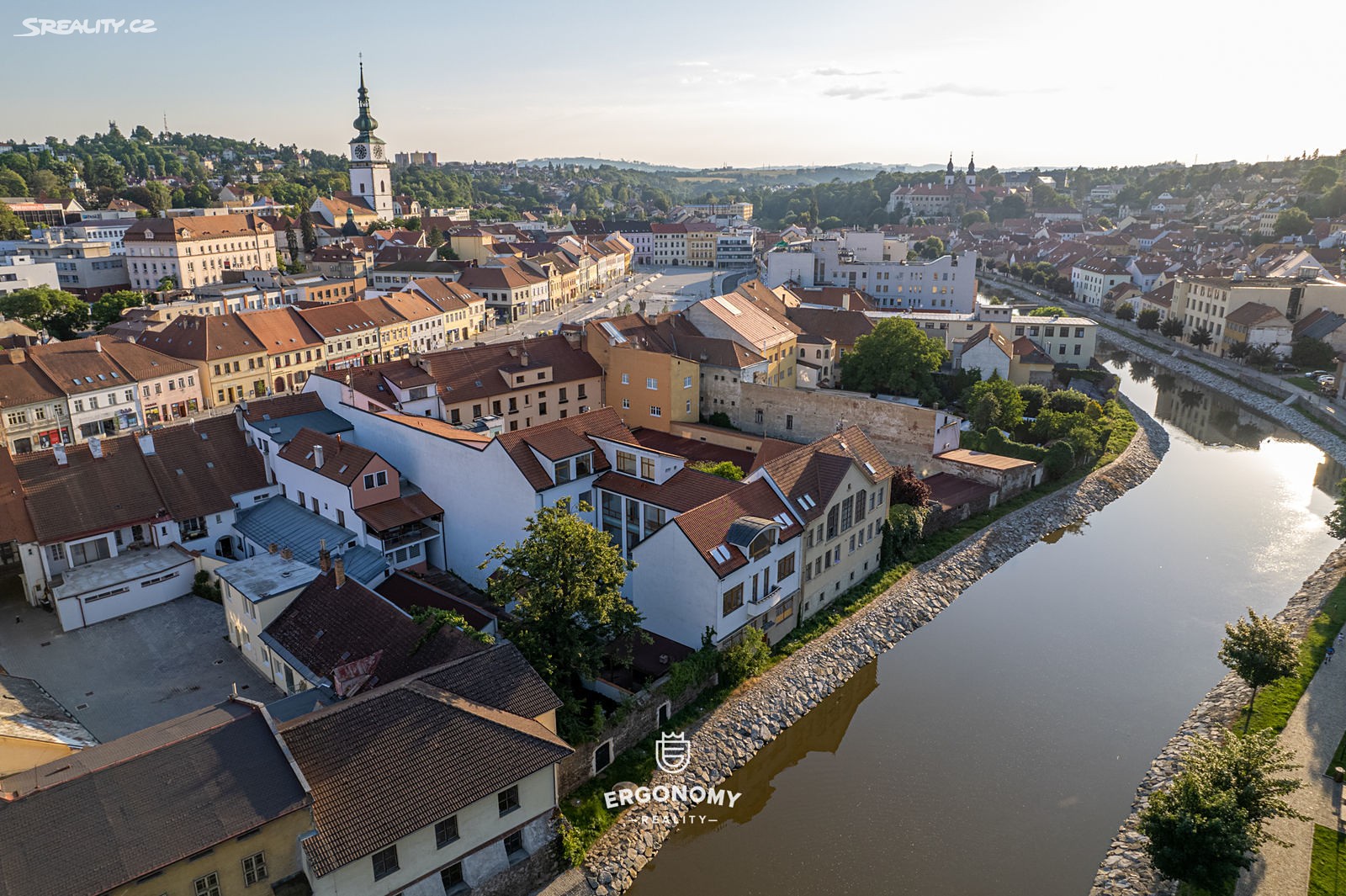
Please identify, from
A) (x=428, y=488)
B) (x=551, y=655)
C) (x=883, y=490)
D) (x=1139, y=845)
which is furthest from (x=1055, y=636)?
(x=428, y=488)

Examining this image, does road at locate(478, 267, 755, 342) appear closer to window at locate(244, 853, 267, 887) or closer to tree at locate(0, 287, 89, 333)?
tree at locate(0, 287, 89, 333)

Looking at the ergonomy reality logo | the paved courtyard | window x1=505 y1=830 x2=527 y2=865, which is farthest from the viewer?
the paved courtyard

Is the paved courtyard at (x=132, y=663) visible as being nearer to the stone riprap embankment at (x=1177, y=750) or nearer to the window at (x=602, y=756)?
the window at (x=602, y=756)

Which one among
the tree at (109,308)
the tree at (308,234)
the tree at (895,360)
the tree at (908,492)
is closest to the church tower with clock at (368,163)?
the tree at (308,234)

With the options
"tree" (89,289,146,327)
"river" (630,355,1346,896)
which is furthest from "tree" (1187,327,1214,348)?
"tree" (89,289,146,327)

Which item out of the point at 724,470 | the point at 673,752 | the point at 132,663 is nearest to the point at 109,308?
the point at 132,663

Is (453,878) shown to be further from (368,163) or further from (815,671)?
(368,163)

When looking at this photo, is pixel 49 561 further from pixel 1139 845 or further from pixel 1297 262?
pixel 1297 262
